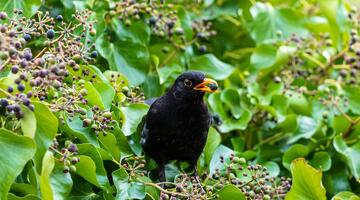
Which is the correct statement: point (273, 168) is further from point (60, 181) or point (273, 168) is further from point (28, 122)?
point (28, 122)

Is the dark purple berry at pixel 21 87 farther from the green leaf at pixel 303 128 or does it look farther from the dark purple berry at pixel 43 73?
the green leaf at pixel 303 128

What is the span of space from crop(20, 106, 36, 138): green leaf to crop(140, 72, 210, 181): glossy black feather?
124 centimetres

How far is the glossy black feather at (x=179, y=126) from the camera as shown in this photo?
12.4 feet

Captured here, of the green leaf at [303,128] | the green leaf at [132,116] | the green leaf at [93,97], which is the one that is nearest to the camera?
the green leaf at [93,97]

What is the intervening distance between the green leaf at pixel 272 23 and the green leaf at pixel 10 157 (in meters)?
2.83

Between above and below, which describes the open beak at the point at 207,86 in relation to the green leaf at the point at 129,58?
above

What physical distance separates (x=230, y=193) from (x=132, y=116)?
0.67m

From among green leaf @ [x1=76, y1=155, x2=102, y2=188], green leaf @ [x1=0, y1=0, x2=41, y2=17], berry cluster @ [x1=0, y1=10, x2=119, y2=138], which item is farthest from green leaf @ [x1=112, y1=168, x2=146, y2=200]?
green leaf @ [x1=0, y1=0, x2=41, y2=17]

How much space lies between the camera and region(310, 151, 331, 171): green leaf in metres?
4.35

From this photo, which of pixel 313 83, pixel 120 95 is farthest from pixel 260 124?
pixel 120 95

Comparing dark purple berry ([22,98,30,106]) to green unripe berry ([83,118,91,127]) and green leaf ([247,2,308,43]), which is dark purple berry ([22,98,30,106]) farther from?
green leaf ([247,2,308,43])

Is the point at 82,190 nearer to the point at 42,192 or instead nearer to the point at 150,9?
the point at 42,192

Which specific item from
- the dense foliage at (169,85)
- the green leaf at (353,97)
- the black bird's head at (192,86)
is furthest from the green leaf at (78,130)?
the green leaf at (353,97)

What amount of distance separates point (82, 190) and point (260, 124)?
188cm
